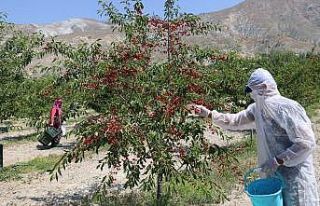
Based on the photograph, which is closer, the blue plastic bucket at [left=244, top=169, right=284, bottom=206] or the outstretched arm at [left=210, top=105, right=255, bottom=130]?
the blue plastic bucket at [left=244, top=169, right=284, bottom=206]

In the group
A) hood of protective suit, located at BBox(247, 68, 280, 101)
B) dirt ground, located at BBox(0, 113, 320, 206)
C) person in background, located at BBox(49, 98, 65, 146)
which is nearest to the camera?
hood of protective suit, located at BBox(247, 68, 280, 101)

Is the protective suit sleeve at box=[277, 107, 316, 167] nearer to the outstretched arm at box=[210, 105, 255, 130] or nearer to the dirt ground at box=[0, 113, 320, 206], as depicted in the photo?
the outstretched arm at box=[210, 105, 255, 130]

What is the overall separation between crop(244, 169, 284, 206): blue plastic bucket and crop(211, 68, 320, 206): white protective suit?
0.08 m

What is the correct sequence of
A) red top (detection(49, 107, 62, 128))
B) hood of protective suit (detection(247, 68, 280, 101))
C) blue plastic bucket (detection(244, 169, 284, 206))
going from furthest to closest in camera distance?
red top (detection(49, 107, 62, 128)) → hood of protective suit (detection(247, 68, 280, 101)) → blue plastic bucket (detection(244, 169, 284, 206))

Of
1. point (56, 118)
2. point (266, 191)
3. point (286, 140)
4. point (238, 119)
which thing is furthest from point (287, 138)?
point (56, 118)

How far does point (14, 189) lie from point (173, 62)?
4326 mm

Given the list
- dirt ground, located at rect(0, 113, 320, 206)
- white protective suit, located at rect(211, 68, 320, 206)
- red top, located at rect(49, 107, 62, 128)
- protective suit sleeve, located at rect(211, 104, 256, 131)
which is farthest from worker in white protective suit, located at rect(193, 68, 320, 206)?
red top, located at rect(49, 107, 62, 128)

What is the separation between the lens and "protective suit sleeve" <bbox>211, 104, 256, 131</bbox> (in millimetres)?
4277

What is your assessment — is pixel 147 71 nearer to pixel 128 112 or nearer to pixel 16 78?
pixel 128 112

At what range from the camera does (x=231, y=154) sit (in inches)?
239

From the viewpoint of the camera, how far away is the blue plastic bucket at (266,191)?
143 inches

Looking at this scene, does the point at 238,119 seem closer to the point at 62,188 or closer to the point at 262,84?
the point at 262,84

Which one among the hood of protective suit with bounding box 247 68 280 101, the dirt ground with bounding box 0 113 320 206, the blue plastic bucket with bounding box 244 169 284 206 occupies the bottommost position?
the dirt ground with bounding box 0 113 320 206

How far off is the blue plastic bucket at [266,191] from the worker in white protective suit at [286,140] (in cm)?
7
